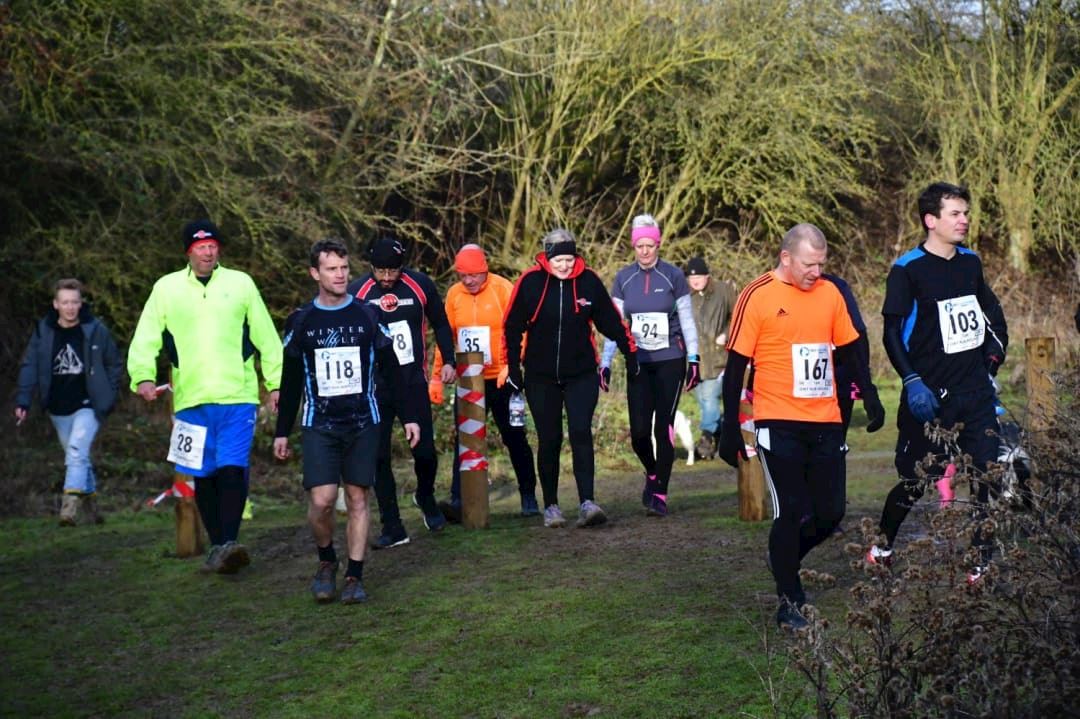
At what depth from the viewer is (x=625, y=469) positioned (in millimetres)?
16594

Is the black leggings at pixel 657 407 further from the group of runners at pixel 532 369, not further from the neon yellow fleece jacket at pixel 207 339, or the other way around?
the neon yellow fleece jacket at pixel 207 339

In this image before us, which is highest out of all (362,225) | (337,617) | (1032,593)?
(362,225)

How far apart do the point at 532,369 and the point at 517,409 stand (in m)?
0.80

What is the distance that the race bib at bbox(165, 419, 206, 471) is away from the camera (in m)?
9.67

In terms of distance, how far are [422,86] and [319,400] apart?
14.5m

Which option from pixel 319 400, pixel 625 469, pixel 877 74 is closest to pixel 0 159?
pixel 625 469

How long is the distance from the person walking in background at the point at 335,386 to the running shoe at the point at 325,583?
0.17m

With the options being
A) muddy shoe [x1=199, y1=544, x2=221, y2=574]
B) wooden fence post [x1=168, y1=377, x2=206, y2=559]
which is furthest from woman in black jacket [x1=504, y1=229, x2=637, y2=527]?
wooden fence post [x1=168, y1=377, x2=206, y2=559]

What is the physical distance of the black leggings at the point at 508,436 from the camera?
38.2ft

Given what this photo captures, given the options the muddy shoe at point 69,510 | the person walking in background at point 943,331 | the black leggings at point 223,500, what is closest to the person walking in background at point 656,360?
the black leggings at point 223,500

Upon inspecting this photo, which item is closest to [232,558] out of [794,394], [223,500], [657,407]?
[223,500]

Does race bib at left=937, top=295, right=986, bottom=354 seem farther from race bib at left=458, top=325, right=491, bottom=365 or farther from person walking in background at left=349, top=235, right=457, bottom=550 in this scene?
race bib at left=458, top=325, right=491, bottom=365

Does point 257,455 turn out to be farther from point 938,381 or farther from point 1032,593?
point 1032,593

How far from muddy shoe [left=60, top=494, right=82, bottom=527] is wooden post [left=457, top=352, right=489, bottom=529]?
12.0 ft
